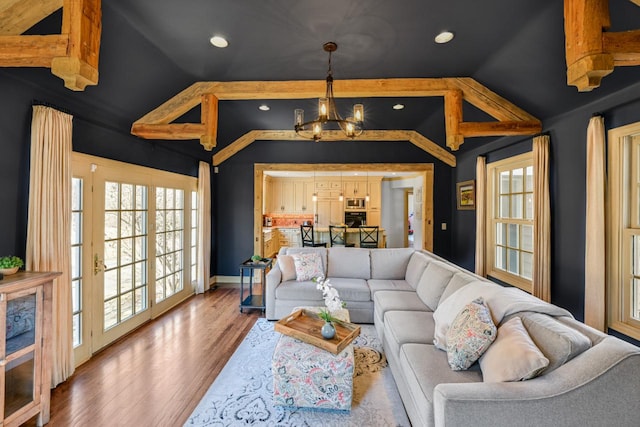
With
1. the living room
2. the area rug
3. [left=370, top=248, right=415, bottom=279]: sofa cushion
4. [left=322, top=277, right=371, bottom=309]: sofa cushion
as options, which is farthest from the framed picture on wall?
the area rug

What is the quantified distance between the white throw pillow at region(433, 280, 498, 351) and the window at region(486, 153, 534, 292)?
177cm

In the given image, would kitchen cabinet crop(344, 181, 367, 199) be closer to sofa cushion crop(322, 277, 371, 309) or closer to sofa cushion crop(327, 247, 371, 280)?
sofa cushion crop(327, 247, 371, 280)

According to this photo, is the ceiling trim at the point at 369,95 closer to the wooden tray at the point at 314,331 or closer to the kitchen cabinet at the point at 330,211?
the wooden tray at the point at 314,331

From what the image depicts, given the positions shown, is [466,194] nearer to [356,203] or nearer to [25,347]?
[356,203]

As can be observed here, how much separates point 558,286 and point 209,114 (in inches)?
174

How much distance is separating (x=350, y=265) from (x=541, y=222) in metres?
2.42

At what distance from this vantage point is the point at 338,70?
10.4 ft

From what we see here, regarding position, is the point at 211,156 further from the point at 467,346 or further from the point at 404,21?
the point at 467,346

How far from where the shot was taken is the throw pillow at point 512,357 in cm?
148

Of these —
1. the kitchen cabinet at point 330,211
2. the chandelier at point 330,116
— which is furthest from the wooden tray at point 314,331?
the kitchen cabinet at point 330,211

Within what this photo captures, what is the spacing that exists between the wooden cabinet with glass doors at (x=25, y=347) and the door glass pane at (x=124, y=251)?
1.27 m

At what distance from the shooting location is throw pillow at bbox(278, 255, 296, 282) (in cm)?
409

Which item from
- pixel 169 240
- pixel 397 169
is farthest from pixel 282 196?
pixel 169 240

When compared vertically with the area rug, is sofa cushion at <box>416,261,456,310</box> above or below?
above
